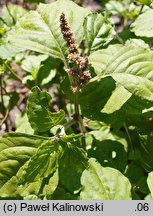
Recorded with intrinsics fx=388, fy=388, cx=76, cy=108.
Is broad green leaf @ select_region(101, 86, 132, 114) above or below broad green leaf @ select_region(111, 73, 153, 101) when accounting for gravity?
below

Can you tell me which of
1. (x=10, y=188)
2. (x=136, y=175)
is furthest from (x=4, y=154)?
(x=136, y=175)

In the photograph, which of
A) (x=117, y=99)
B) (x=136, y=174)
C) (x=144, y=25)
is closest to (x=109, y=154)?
(x=136, y=174)

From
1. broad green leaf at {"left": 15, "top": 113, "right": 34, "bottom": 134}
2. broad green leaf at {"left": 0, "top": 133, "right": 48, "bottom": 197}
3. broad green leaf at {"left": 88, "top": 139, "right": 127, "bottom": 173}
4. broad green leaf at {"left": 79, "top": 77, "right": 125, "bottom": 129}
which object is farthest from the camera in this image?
broad green leaf at {"left": 15, "top": 113, "right": 34, "bottom": 134}

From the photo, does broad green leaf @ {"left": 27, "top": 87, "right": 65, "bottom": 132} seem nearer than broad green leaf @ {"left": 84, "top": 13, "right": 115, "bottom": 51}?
Yes

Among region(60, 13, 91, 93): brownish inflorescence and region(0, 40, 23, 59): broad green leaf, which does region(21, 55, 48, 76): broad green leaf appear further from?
region(60, 13, 91, 93): brownish inflorescence

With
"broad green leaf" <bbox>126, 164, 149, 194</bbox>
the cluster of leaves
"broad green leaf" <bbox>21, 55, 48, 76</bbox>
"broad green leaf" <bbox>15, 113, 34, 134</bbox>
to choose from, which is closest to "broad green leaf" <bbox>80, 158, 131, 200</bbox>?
the cluster of leaves

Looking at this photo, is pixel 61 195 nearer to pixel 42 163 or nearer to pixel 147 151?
pixel 42 163

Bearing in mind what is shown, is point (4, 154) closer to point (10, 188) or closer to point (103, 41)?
point (10, 188)
